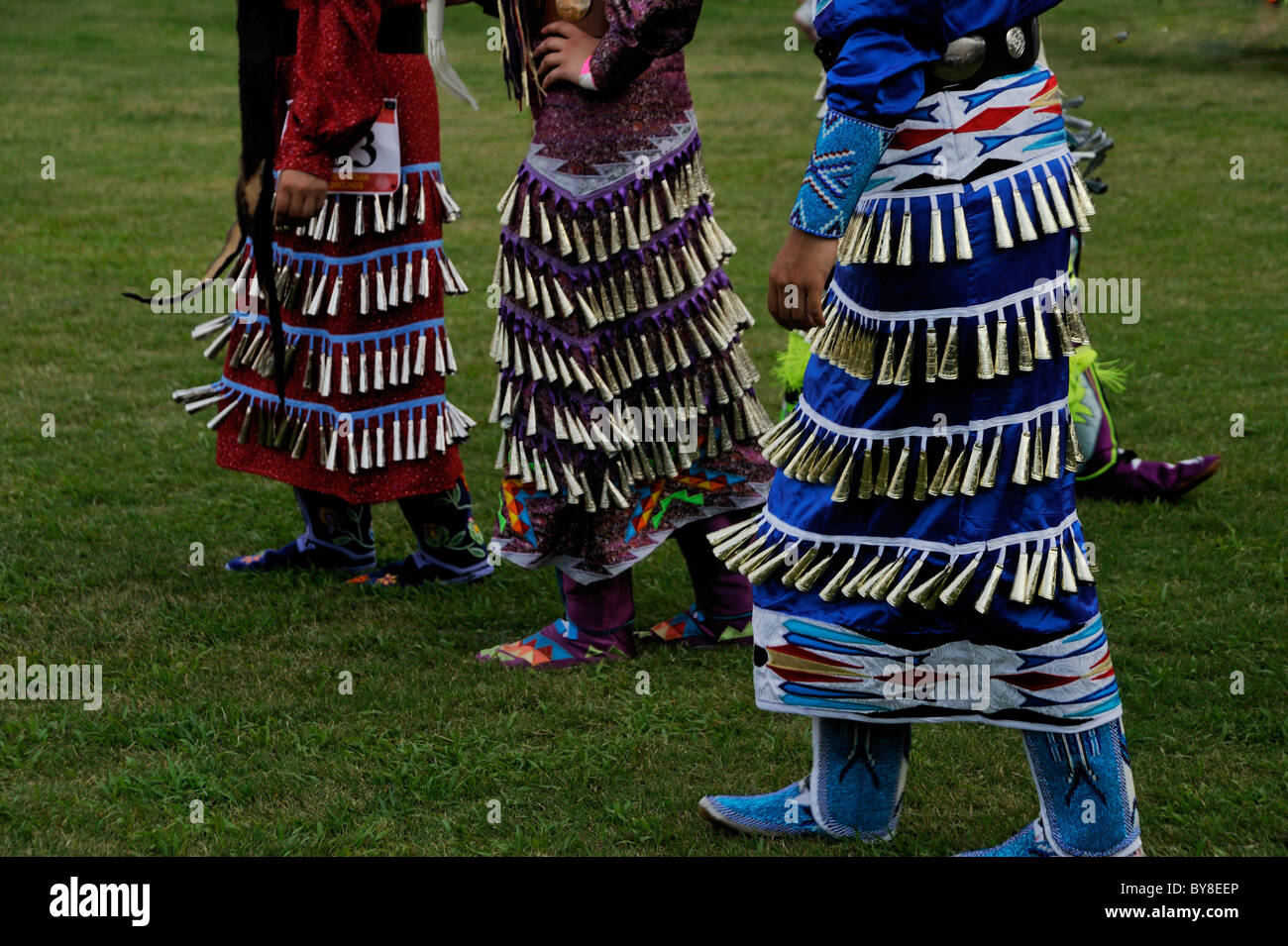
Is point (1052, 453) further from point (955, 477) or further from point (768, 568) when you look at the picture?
point (768, 568)

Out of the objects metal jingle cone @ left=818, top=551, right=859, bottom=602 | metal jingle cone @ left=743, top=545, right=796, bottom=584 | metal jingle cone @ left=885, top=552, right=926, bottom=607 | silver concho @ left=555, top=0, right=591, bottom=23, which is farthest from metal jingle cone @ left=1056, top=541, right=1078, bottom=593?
silver concho @ left=555, top=0, right=591, bottom=23

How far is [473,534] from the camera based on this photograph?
4.32 meters

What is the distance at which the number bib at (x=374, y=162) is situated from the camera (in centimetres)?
381

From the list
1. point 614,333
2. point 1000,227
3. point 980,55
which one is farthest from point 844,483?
point 614,333

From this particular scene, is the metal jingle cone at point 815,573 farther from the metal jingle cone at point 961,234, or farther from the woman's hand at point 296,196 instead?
the woman's hand at point 296,196

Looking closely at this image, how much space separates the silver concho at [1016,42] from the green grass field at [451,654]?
57.6 inches

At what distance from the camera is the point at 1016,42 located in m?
2.30

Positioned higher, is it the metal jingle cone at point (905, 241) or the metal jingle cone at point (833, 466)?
the metal jingle cone at point (905, 241)

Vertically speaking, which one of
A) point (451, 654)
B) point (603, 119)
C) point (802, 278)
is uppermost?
point (603, 119)

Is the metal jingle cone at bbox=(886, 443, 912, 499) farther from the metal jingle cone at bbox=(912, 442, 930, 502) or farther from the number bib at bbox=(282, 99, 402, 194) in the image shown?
the number bib at bbox=(282, 99, 402, 194)

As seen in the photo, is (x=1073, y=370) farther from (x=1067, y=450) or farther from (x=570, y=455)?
(x=1067, y=450)

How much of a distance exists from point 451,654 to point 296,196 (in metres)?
1.22

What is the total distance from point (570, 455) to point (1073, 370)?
202 centimetres

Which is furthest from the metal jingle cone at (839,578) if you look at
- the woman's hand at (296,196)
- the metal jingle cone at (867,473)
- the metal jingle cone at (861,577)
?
the woman's hand at (296,196)
